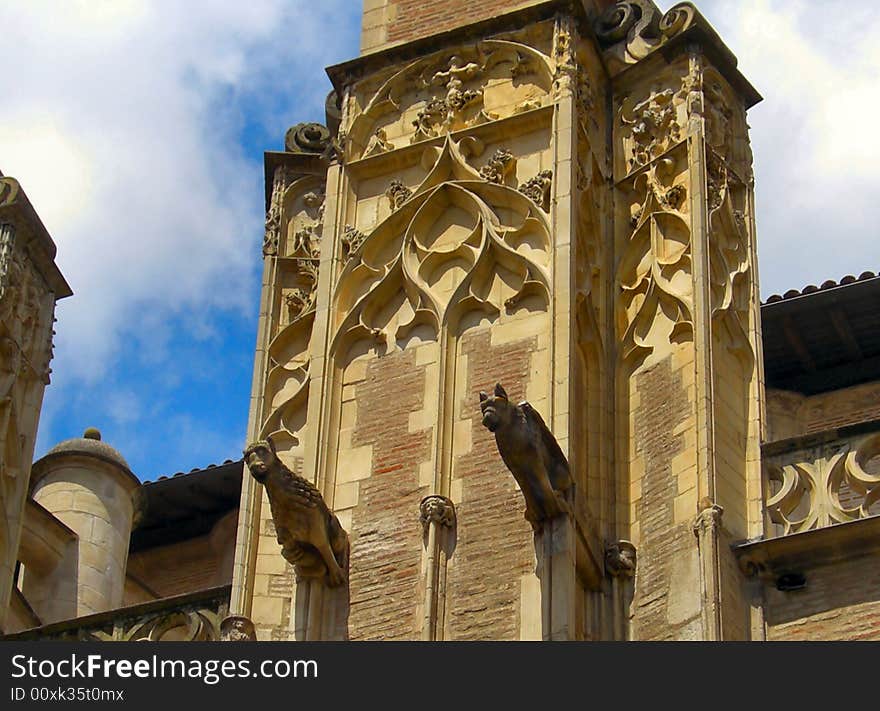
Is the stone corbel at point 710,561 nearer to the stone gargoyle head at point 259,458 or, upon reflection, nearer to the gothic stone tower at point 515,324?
the gothic stone tower at point 515,324

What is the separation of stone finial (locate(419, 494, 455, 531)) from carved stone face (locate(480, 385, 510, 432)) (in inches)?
44.9

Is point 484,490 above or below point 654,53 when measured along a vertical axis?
below

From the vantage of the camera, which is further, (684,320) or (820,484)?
(684,320)

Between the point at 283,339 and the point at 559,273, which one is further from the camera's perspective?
the point at 283,339

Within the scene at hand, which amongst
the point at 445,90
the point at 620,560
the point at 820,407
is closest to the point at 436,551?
the point at 620,560

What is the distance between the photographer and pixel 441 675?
45.0 ft

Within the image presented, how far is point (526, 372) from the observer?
54.3 ft

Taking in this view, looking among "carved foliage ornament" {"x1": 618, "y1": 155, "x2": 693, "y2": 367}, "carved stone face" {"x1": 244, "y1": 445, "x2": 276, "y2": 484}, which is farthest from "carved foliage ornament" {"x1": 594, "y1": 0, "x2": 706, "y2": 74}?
"carved stone face" {"x1": 244, "y1": 445, "x2": 276, "y2": 484}

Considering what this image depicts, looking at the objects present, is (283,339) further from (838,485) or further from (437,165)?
(838,485)

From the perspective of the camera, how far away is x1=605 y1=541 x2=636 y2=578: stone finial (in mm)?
16078

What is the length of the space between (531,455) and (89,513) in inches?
315

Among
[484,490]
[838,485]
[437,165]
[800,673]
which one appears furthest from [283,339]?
[800,673]

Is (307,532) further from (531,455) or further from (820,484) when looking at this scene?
(820,484)

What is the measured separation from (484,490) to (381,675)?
2.57 meters
